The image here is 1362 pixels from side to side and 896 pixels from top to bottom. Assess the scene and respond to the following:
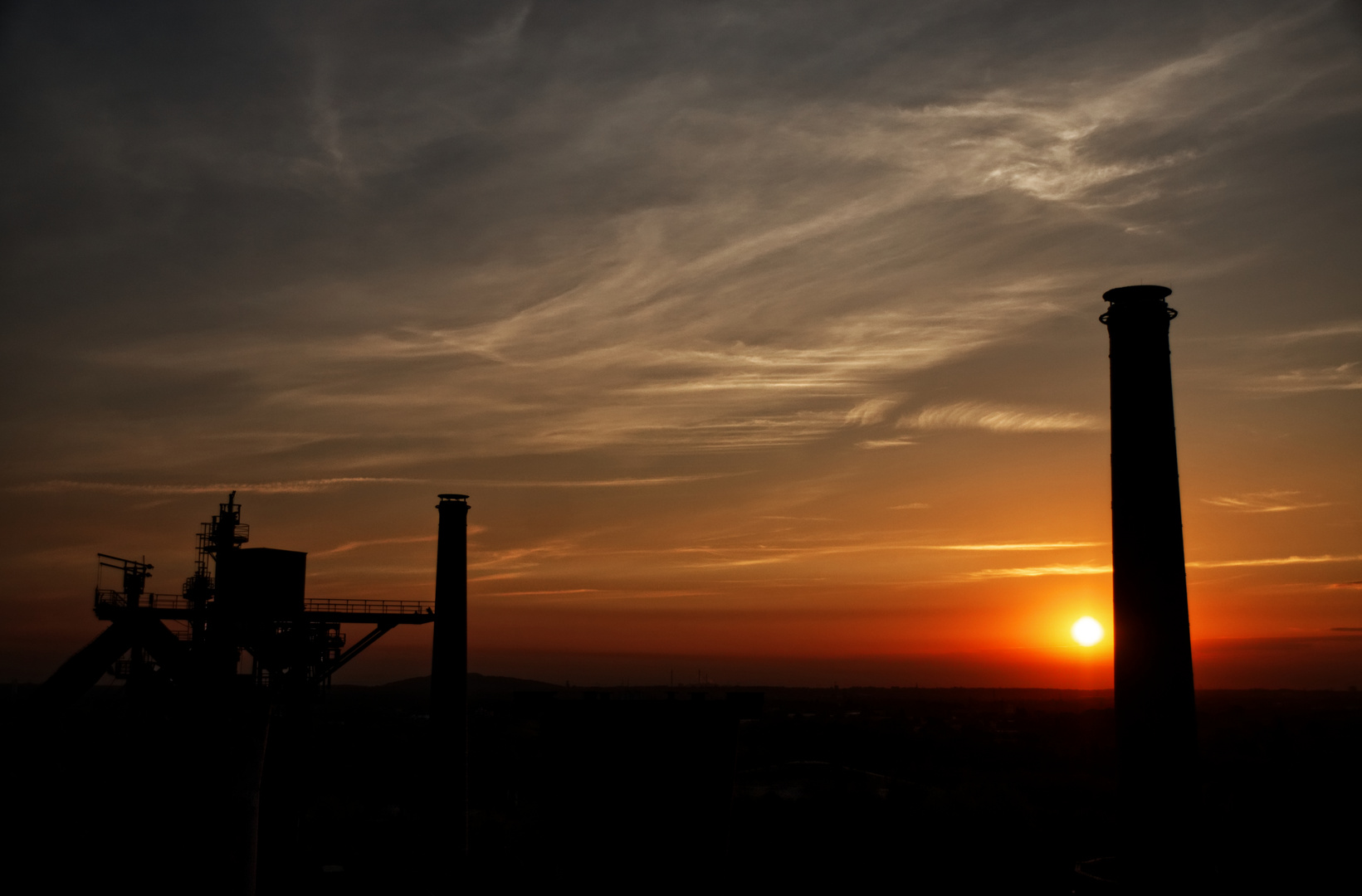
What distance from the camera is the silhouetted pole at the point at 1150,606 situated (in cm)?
1761

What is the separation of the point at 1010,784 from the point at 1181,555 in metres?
44.5

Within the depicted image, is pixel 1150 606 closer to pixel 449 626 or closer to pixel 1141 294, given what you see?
pixel 1141 294

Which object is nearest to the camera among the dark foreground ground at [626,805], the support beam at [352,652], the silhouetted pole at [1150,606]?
the silhouetted pole at [1150,606]

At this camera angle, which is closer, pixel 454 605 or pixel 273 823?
pixel 273 823

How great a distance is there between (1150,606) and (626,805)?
34.4 ft

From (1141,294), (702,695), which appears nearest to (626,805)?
(702,695)

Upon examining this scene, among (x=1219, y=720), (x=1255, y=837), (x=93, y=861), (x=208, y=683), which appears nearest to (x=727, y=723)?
(x=208, y=683)

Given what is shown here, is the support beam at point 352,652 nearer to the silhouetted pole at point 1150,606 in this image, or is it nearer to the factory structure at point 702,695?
the factory structure at point 702,695

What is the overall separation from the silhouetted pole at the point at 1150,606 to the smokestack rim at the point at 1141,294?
0.07 ft

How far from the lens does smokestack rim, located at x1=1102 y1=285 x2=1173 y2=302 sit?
61.6ft

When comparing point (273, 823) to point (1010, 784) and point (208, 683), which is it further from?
point (1010, 784)

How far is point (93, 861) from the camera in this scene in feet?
79.5

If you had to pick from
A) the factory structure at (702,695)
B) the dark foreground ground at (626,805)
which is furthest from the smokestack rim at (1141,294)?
the dark foreground ground at (626,805)

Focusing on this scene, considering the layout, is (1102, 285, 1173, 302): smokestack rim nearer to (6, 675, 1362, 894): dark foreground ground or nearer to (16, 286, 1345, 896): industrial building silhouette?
(16, 286, 1345, 896): industrial building silhouette
